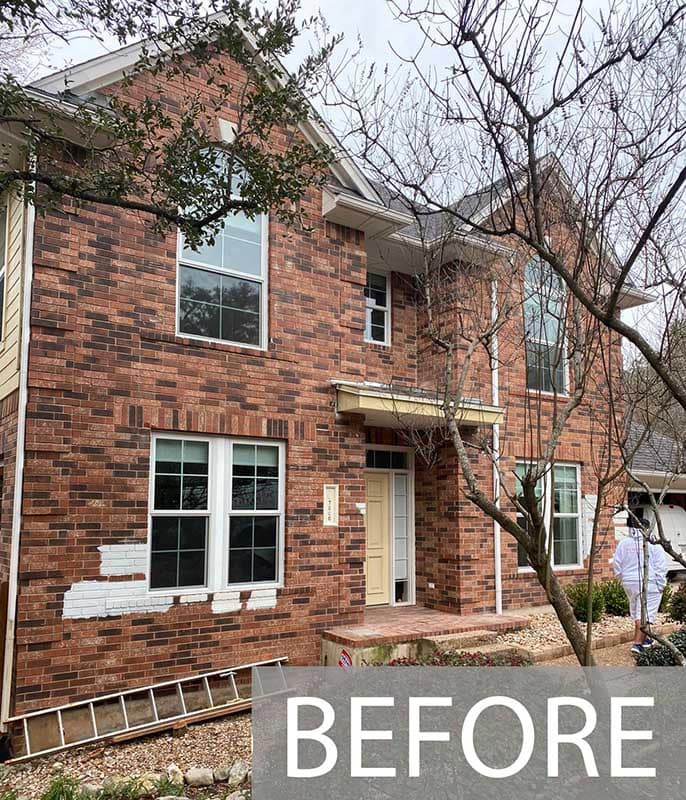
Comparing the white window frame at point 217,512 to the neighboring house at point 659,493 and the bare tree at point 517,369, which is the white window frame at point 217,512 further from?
the neighboring house at point 659,493

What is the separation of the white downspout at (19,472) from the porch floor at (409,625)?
11.8ft

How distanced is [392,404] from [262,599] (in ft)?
9.77

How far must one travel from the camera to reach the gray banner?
4.45 m

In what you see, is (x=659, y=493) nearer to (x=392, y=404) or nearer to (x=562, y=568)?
(x=562, y=568)

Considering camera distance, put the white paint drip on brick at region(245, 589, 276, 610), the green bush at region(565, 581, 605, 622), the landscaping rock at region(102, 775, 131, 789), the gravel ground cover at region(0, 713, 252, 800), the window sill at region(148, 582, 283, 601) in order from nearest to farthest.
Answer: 1. the landscaping rock at region(102, 775, 131, 789)
2. the gravel ground cover at region(0, 713, 252, 800)
3. the window sill at region(148, 582, 283, 601)
4. the white paint drip on brick at region(245, 589, 276, 610)
5. the green bush at region(565, 581, 605, 622)

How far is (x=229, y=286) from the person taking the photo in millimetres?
8500

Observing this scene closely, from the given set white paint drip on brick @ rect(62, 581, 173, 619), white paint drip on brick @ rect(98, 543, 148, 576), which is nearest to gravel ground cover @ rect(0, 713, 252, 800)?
white paint drip on brick @ rect(62, 581, 173, 619)

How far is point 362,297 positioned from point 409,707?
19.4 ft

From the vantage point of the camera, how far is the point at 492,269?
794cm

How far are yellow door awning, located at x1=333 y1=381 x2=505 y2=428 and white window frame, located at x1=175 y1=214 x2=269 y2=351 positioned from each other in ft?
4.06

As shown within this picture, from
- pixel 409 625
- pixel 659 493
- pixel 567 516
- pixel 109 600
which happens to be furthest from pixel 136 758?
pixel 659 493

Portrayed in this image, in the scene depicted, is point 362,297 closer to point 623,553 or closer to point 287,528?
point 287,528

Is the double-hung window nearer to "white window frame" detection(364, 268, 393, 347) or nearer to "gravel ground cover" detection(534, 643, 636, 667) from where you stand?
"gravel ground cover" detection(534, 643, 636, 667)

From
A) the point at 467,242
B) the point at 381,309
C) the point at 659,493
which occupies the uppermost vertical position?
the point at 467,242
